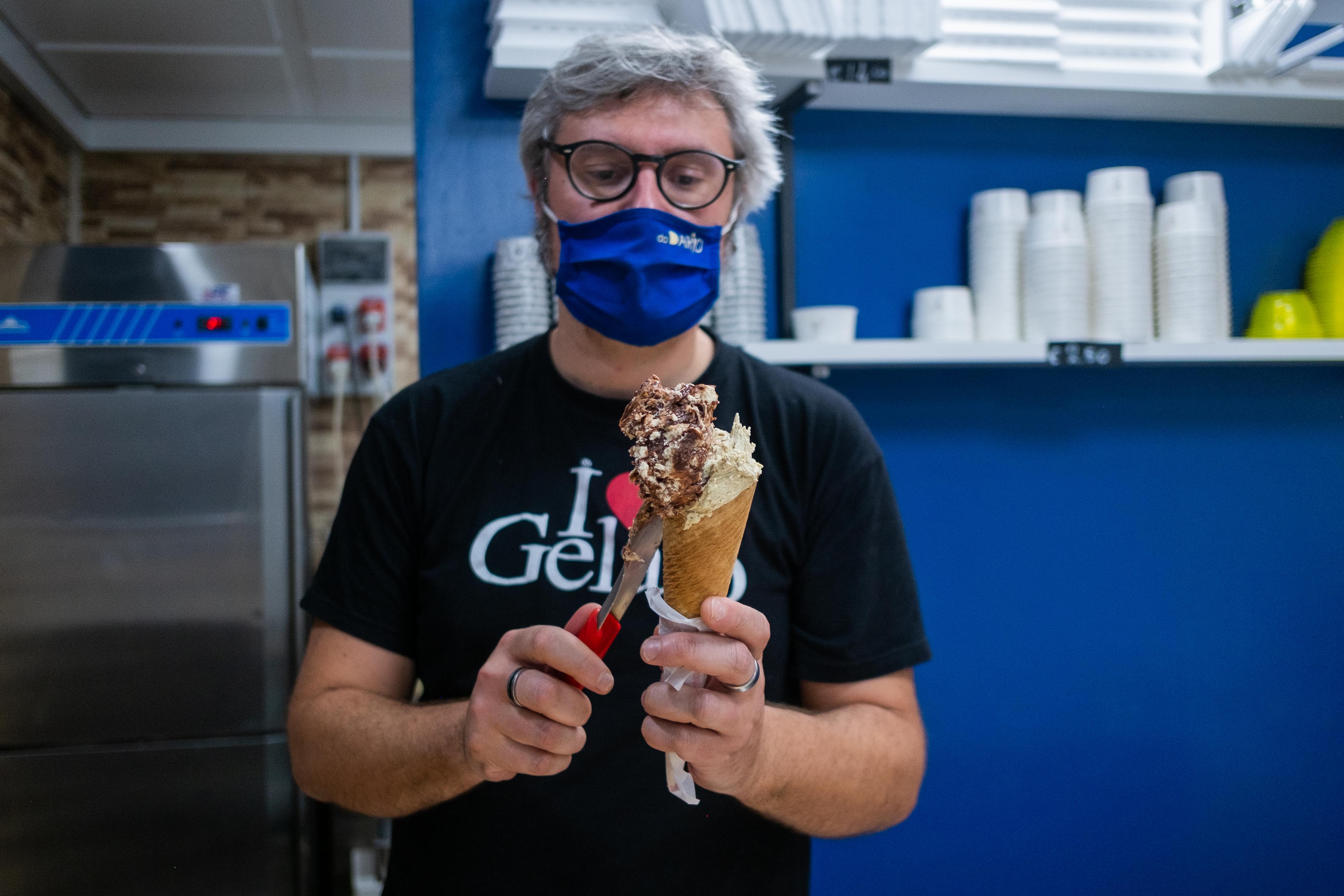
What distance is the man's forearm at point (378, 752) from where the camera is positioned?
88 cm

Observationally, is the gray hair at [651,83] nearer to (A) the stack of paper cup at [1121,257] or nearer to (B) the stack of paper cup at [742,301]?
(B) the stack of paper cup at [742,301]

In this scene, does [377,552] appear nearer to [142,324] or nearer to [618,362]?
[618,362]

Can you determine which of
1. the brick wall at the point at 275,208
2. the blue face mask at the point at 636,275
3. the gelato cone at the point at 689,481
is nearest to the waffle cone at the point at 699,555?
the gelato cone at the point at 689,481

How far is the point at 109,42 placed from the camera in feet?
9.39

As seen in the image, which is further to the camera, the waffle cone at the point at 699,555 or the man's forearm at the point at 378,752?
the man's forearm at the point at 378,752

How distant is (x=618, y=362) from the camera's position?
1.11 metres

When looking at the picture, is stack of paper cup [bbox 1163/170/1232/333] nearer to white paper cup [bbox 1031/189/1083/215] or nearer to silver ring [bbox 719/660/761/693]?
white paper cup [bbox 1031/189/1083/215]

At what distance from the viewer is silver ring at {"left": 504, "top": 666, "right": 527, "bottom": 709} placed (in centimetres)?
71

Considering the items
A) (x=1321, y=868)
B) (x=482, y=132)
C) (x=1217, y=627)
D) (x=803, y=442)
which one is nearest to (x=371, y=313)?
(x=482, y=132)

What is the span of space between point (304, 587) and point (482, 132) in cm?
133

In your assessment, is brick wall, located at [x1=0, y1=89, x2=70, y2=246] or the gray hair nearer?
the gray hair

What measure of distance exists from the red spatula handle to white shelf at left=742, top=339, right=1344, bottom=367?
92 cm

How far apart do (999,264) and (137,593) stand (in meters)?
2.20

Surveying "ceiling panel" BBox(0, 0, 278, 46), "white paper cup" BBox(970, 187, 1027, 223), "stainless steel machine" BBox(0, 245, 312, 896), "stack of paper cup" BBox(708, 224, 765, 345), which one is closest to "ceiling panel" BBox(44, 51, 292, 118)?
"ceiling panel" BBox(0, 0, 278, 46)
